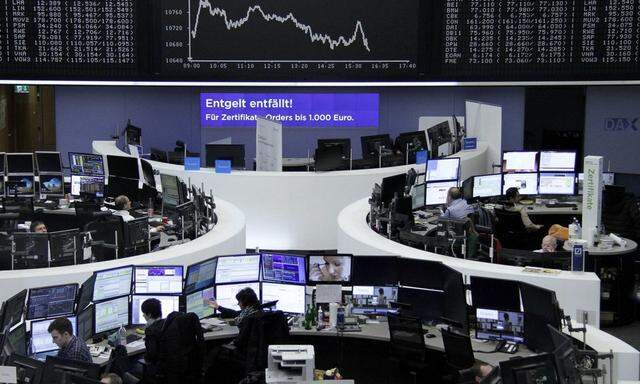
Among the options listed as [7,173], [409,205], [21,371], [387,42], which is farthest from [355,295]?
[7,173]

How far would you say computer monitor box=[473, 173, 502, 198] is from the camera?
13203mm

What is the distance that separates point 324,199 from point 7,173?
4.07m

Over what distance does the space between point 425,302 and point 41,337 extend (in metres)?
3.04

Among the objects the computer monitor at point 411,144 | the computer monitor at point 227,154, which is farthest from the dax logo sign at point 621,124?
the computer monitor at point 227,154

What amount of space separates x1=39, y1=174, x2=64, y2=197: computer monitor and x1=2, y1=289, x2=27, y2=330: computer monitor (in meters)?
6.40

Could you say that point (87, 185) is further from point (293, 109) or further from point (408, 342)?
point (408, 342)

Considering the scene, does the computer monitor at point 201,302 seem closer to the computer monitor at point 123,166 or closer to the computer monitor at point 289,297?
the computer monitor at point 289,297

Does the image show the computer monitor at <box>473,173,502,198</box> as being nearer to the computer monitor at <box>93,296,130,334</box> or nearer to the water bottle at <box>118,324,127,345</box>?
the computer monitor at <box>93,296,130,334</box>

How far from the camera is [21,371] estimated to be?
661 centimetres

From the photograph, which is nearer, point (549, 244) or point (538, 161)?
point (549, 244)

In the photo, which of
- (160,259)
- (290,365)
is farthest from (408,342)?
(160,259)

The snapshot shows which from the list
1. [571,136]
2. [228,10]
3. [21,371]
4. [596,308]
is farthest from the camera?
[571,136]

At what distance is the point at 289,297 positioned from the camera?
9.09m

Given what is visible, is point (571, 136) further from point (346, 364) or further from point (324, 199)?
point (346, 364)
